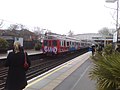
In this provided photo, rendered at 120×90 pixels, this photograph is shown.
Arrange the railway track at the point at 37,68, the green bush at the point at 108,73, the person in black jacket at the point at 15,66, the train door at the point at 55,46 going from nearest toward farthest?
1. the green bush at the point at 108,73
2. the person in black jacket at the point at 15,66
3. the railway track at the point at 37,68
4. the train door at the point at 55,46

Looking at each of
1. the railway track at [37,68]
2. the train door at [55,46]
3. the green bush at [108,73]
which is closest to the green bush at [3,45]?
the railway track at [37,68]

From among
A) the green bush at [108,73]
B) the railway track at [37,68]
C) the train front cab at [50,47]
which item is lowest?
the railway track at [37,68]

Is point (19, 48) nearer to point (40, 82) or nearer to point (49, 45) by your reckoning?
point (40, 82)

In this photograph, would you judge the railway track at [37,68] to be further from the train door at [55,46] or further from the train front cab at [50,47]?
the train door at [55,46]

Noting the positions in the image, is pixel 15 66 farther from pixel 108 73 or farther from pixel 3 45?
pixel 3 45

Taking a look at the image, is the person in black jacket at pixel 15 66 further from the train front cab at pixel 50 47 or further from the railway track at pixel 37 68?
the train front cab at pixel 50 47

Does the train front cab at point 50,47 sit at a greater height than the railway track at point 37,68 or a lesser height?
greater

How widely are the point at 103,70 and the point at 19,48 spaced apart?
2077 millimetres

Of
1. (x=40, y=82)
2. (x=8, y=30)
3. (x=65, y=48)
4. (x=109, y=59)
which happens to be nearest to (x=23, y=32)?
(x=8, y=30)

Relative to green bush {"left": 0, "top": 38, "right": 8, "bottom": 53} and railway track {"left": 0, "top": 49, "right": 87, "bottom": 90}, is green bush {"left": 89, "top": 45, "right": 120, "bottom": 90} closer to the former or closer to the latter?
railway track {"left": 0, "top": 49, "right": 87, "bottom": 90}

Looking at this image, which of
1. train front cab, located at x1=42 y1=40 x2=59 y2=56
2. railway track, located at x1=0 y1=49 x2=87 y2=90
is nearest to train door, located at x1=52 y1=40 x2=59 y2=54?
train front cab, located at x1=42 y1=40 x2=59 y2=56

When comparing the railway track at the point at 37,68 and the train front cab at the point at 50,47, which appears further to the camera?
the train front cab at the point at 50,47

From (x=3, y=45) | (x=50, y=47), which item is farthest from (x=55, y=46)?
(x=3, y=45)

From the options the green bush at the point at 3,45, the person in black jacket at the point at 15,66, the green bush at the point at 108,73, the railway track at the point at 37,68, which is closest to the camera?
the green bush at the point at 108,73
